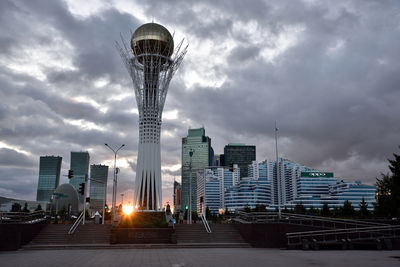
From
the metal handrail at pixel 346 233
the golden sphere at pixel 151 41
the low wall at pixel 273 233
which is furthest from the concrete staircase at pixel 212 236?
the golden sphere at pixel 151 41

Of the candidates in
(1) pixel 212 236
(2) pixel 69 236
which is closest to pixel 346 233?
(1) pixel 212 236

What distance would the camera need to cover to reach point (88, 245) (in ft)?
96.0

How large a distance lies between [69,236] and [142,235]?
675 centimetres

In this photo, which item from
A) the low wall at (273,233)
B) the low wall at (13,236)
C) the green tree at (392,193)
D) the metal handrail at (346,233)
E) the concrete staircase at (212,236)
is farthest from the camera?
the green tree at (392,193)

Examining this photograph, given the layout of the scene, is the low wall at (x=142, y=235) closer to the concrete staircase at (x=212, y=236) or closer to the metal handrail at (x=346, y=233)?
the concrete staircase at (x=212, y=236)

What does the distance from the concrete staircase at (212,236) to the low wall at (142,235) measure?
1.47 metres

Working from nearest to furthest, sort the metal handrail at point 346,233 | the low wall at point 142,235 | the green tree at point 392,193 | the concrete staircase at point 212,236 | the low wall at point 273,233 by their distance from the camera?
the metal handrail at point 346,233 → the low wall at point 273,233 → the concrete staircase at point 212,236 → the low wall at point 142,235 → the green tree at point 392,193

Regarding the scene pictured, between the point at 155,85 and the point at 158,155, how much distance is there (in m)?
13.7

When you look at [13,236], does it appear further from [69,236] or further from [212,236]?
[212,236]

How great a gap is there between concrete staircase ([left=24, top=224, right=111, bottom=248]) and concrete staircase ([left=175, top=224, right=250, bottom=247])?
6.81 m

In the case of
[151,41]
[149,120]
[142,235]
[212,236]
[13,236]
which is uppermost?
[151,41]

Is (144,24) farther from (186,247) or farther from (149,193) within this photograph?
(186,247)

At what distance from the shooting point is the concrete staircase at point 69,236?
30.6 meters

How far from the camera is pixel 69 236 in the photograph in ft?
105
